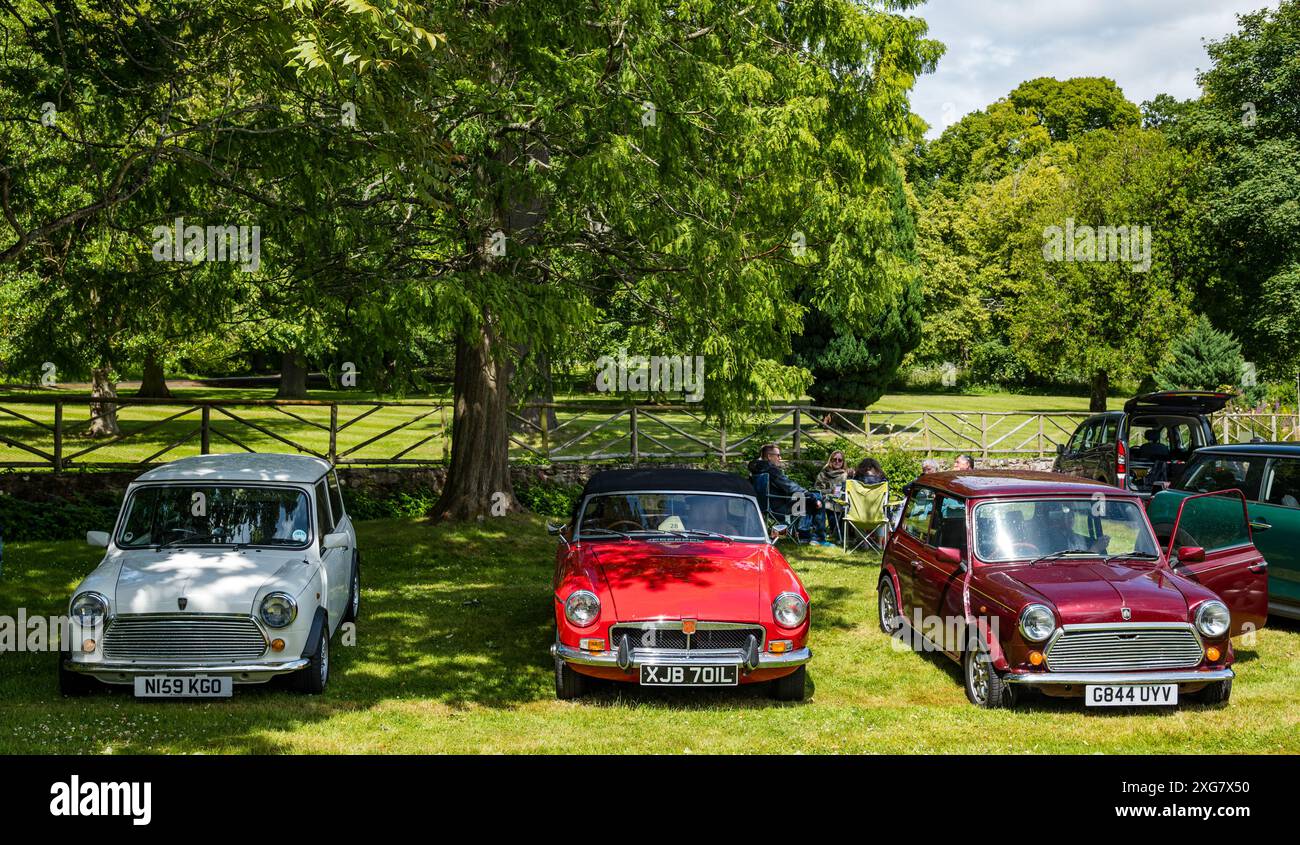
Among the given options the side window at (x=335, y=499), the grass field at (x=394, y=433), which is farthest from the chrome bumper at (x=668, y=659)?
the grass field at (x=394, y=433)

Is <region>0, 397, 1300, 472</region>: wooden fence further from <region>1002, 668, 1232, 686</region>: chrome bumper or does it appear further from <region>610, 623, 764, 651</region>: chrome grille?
<region>1002, 668, 1232, 686</region>: chrome bumper

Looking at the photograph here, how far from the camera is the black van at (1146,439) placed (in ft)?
51.2

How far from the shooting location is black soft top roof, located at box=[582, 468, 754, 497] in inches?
391

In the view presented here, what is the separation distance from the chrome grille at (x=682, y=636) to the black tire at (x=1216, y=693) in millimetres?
3286

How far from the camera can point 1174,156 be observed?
115 feet

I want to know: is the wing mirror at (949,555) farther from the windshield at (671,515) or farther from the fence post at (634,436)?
the fence post at (634,436)

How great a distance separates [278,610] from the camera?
312 inches

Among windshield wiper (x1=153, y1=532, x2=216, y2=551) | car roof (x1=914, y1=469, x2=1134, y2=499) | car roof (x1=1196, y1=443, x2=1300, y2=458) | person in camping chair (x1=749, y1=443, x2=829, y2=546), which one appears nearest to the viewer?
windshield wiper (x1=153, y1=532, x2=216, y2=551)

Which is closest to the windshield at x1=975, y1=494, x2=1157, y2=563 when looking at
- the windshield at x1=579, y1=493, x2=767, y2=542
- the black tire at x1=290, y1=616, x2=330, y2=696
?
the windshield at x1=579, y1=493, x2=767, y2=542

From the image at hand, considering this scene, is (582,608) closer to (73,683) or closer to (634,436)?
(73,683)

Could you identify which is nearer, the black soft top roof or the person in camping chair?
the black soft top roof

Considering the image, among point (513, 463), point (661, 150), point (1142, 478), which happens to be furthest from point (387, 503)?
point (1142, 478)

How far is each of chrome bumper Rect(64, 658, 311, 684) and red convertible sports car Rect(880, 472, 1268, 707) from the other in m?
5.16

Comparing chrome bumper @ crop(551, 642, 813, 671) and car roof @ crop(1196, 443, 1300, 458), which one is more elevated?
car roof @ crop(1196, 443, 1300, 458)
